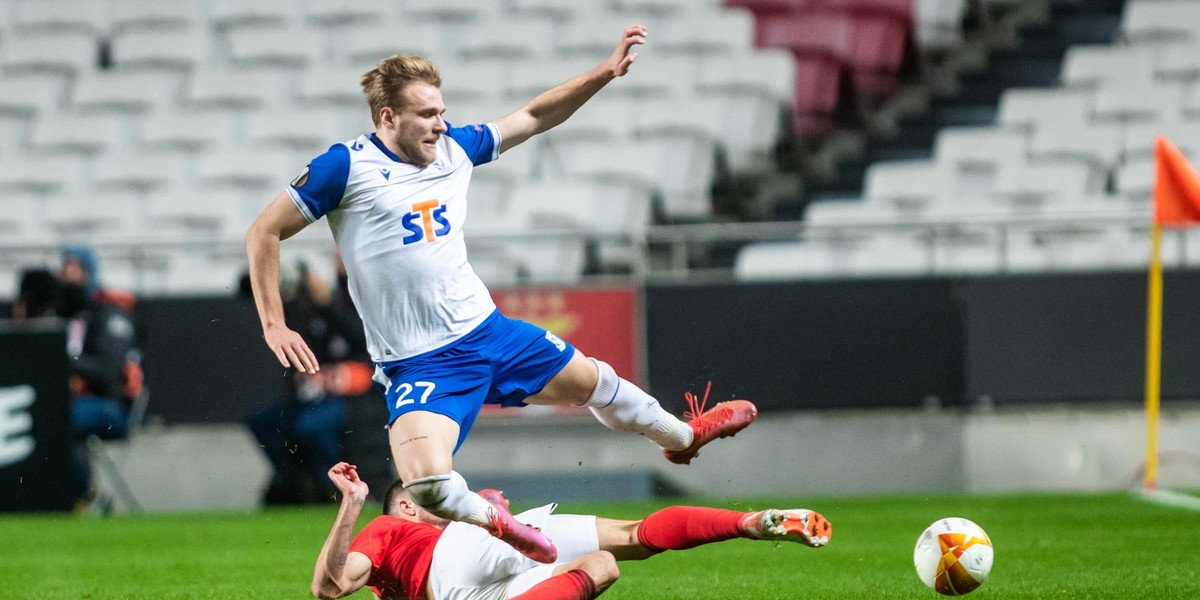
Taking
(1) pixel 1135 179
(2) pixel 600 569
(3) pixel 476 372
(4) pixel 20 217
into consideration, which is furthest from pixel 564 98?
(4) pixel 20 217

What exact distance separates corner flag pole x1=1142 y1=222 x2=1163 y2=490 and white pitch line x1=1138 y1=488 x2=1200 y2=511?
→ 7cm

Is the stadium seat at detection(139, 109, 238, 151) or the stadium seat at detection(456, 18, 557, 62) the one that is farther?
the stadium seat at detection(456, 18, 557, 62)

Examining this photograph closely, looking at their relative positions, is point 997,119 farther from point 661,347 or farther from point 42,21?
point 42,21

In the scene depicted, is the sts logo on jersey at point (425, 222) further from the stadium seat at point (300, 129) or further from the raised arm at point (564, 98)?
the stadium seat at point (300, 129)

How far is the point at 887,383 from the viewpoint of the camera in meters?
12.9

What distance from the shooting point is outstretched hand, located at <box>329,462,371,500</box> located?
594 centimetres

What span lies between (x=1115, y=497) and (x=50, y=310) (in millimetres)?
8300

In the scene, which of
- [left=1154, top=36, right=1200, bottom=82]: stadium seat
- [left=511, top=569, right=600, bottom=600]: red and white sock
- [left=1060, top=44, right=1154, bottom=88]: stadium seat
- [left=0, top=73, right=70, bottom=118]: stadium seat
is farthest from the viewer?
[left=0, top=73, right=70, bottom=118]: stadium seat

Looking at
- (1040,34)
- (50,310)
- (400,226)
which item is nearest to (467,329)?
(400,226)

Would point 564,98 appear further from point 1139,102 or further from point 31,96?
point 31,96

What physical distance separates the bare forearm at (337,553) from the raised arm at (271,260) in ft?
1.83

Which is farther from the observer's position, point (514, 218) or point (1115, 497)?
point (514, 218)

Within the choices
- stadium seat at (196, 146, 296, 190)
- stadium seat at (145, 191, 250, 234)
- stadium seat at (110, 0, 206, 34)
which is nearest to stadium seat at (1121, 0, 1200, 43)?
stadium seat at (196, 146, 296, 190)

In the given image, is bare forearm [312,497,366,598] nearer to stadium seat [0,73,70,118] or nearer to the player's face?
the player's face
